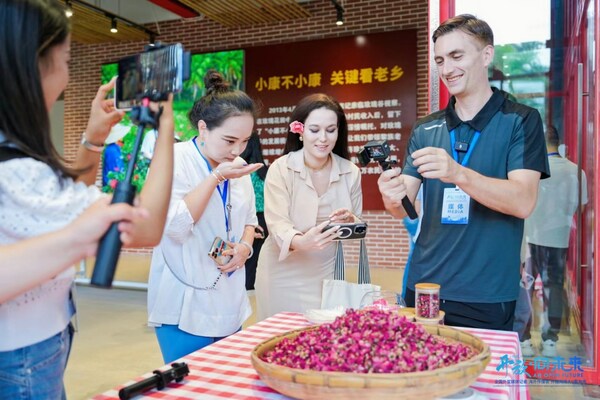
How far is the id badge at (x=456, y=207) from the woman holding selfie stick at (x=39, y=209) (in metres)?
1.13

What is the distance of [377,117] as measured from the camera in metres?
6.59

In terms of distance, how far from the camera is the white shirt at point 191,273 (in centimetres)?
159

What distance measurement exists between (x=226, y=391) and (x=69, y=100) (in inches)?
332

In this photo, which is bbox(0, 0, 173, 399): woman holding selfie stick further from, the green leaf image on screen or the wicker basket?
the green leaf image on screen

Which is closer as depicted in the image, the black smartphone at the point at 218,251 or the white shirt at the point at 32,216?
the white shirt at the point at 32,216

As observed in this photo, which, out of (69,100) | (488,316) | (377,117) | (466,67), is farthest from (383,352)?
(69,100)

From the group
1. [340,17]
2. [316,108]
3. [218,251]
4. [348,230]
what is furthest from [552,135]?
[340,17]

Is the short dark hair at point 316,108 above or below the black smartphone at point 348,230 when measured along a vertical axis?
above

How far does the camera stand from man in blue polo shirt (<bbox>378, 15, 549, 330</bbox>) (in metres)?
1.65

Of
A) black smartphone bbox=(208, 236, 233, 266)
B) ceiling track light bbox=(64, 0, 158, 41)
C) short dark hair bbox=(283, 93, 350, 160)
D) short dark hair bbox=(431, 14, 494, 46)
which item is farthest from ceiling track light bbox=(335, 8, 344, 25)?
black smartphone bbox=(208, 236, 233, 266)

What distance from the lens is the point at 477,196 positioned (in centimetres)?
157

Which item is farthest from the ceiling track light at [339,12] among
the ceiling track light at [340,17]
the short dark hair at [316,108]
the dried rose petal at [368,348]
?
the dried rose petal at [368,348]

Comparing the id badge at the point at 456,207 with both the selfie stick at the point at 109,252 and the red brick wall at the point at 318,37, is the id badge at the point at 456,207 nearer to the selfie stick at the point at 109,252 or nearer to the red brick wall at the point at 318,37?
the selfie stick at the point at 109,252

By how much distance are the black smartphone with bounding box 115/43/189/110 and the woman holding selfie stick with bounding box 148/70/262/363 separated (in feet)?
2.41
